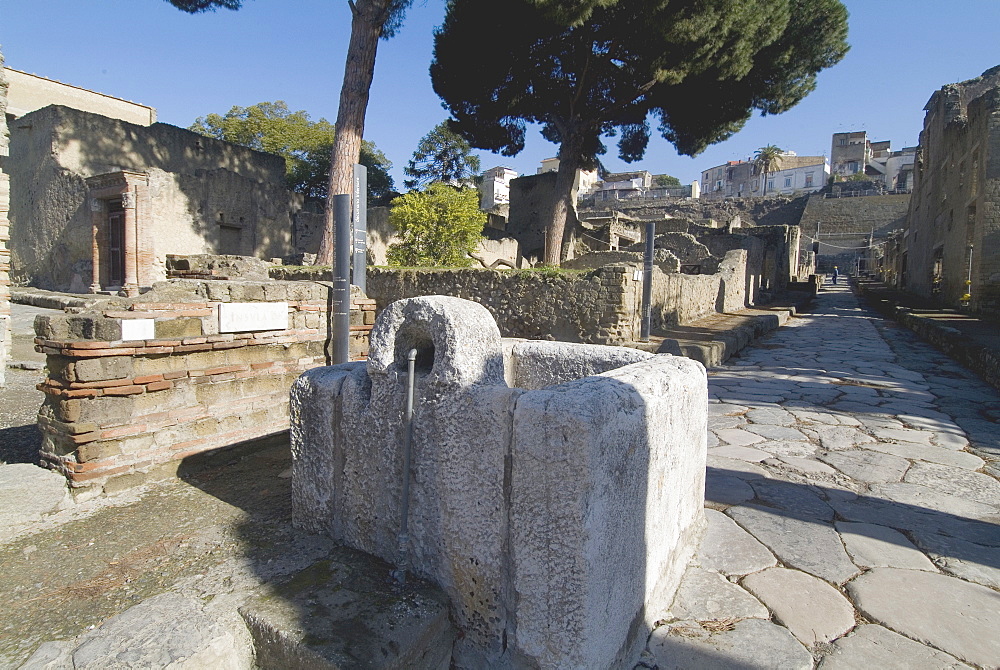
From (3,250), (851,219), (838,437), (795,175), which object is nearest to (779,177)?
(795,175)

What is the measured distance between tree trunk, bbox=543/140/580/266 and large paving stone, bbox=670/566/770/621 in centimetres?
1440

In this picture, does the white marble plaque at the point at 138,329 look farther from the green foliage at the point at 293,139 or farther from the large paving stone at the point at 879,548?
the green foliage at the point at 293,139

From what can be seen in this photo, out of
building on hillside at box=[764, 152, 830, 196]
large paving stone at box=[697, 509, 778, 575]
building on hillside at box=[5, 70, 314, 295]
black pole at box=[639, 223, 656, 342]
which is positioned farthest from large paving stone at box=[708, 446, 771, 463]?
building on hillside at box=[764, 152, 830, 196]

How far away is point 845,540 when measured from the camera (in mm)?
2377

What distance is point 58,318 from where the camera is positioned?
94.5 inches

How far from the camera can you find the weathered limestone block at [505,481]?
1338 millimetres

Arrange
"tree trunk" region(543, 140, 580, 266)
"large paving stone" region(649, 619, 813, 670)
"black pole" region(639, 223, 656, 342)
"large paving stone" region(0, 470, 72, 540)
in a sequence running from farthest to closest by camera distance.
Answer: "tree trunk" region(543, 140, 580, 266), "black pole" region(639, 223, 656, 342), "large paving stone" region(0, 470, 72, 540), "large paving stone" region(649, 619, 813, 670)

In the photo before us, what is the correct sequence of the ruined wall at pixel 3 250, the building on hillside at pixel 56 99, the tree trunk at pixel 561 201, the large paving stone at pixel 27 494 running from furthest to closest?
1. the building on hillside at pixel 56 99
2. the tree trunk at pixel 561 201
3. the ruined wall at pixel 3 250
4. the large paving stone at pixel 27 494

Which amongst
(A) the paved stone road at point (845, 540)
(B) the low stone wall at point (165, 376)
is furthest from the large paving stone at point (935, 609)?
(B) the low stone wall at point (165, 376)

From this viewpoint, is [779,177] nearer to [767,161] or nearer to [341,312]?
[767,161]

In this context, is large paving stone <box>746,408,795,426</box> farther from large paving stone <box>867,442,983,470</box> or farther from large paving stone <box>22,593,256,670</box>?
large paving stone <box>22,593,256,670</box>

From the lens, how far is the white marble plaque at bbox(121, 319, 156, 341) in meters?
2.47

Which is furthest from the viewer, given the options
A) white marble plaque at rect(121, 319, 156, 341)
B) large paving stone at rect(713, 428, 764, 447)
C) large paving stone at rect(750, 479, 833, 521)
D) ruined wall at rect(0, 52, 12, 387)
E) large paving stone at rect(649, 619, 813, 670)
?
ruined wall at rect(0, 52, 12, 387)

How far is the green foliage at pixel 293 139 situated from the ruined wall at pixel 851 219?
1416 inches
